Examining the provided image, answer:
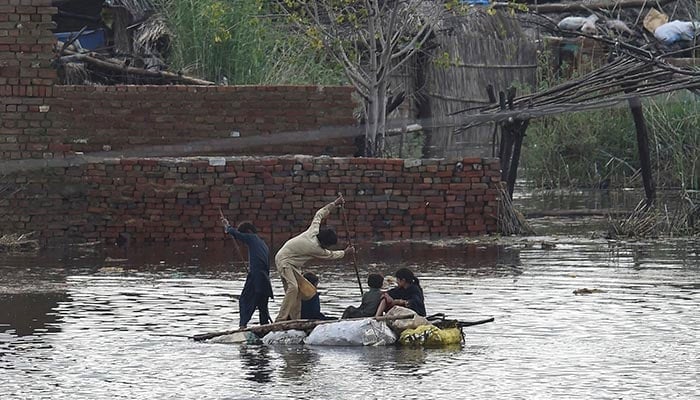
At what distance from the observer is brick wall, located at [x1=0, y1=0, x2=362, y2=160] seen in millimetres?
20969

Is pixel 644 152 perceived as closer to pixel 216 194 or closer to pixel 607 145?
pixel 607 145

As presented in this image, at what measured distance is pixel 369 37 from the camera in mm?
23219

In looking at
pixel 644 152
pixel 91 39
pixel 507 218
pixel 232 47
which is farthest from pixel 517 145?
pixel 91 39

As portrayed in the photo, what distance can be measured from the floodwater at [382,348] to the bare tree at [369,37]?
3061mm

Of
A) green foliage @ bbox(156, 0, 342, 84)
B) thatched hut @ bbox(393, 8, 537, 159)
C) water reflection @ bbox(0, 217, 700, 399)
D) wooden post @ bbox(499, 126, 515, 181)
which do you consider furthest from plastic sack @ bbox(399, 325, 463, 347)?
Answer: thatched hut @ bbox(393, 8, 537, 159)

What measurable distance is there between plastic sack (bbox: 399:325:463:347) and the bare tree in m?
9.76

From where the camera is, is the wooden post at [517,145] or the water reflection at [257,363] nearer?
the water reflection at [257,363]

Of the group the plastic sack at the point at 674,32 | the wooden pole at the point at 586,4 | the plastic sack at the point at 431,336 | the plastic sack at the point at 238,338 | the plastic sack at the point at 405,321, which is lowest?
A: the plastic sack at the point at 238,338

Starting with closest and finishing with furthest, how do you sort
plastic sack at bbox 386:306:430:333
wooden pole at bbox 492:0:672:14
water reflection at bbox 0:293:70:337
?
plastic sack at bbox 386:306:430:333 < water reflection at bbox 0:293:70:337 < wooden pole at bbox 492:0:672:14

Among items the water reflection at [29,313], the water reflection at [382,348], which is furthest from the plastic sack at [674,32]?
the water reflection at [29,313]

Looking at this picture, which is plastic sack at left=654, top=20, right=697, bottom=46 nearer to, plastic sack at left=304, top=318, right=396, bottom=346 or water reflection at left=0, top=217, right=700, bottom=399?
water reflection at left=0, top=217, right=700, bottom=399

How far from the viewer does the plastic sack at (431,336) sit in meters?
13.0

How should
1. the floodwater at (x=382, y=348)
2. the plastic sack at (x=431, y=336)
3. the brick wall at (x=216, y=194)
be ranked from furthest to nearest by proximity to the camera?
1. the brick wall at (x=216, y=194)
2. the plastic sack at (x=431, y=336)
3. the floodwater at (x=382, y=348)

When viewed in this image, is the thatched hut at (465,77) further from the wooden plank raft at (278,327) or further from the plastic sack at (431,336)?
the plastic sack at (431,336)
